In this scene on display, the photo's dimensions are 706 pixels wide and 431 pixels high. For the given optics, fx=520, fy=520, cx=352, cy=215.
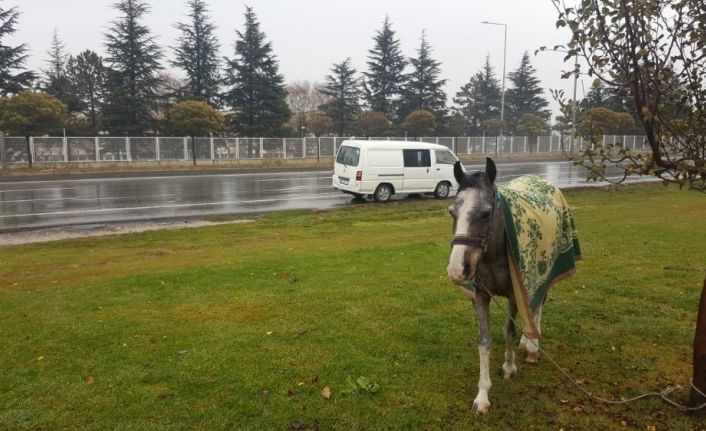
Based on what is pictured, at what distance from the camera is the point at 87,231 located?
41.5 feet

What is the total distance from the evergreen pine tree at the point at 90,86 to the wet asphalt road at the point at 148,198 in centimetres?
1955

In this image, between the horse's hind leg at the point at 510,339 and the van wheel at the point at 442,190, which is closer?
the horse's hind leg at the point at 510,339

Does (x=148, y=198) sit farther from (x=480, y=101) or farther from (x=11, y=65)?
(x=480, y=101)

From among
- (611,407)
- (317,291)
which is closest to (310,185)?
(317,291)

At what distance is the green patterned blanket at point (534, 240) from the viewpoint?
4008 mm

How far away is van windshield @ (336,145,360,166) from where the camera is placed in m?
17.8

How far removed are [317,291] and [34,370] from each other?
132 inches

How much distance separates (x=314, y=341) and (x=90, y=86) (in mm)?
48022

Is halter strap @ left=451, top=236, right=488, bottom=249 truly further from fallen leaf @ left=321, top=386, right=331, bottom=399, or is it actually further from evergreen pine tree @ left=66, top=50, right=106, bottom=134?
evergreen pine tree @ left=66, top=50, right=106, bottom=134

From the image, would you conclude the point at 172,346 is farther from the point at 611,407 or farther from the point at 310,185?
the point at 310,185

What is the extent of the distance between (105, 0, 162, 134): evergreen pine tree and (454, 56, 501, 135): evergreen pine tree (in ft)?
122

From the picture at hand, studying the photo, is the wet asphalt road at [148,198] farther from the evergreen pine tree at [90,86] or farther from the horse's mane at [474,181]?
the evergreen pine tree at [90,86]

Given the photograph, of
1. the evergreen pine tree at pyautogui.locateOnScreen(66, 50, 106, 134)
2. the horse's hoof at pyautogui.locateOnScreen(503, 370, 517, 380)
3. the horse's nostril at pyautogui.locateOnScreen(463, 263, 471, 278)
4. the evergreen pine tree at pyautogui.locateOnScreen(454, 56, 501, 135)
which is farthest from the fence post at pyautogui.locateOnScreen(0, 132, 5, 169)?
the evergreen pine tree at pyautogui.locateOnScreen(454, 56, 501, 135)

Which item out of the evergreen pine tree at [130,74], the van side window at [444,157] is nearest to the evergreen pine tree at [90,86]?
the evergreen pine tree at [130,74]
